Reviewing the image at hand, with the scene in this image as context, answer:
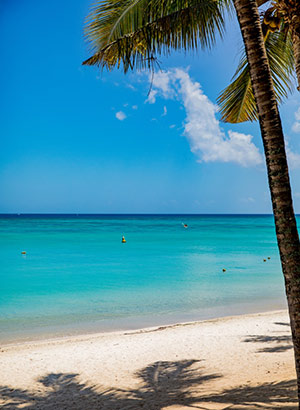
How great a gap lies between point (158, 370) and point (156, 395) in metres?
1.22

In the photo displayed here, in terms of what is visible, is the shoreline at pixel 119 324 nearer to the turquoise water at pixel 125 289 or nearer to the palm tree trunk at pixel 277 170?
the turquoise water at pixel 125 289

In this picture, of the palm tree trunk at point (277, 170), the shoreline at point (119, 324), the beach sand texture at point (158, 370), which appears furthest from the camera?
the shoreline at point (119, 324)

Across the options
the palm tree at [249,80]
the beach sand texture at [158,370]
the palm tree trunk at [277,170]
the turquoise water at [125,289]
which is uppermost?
the palm tree at [249,80]

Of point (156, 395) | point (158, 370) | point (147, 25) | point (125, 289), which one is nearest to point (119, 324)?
point (158, 370)

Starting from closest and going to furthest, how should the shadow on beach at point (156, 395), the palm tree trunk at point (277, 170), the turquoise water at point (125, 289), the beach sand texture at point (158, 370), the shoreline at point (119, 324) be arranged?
1. the palm tree trunk at point (277, 170)
2. the shadow on beach at point (156, 395)
3. the beach sand texture at point (158, 370)
4. the shoreline at point (119, 324)
5. the turquoise water at point (125, 289)

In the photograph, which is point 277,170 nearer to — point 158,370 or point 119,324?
point 158,370

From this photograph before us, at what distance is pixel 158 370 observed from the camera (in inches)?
248

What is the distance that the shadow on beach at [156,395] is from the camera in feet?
14.3

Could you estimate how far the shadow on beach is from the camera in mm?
4373

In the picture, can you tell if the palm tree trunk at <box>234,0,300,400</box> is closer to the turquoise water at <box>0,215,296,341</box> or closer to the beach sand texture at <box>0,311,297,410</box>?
the beach sand texture at <box>0,311,297,410</box>

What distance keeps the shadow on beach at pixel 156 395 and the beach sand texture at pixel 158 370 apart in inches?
0.4

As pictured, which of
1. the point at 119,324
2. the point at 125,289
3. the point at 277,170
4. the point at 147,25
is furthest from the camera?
the point at 125,289

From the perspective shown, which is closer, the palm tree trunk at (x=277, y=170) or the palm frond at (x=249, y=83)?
the palm tree trunk at (x=277, y=170)

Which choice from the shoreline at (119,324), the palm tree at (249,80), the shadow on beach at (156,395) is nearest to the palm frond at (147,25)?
the palm tree at (249,80)
